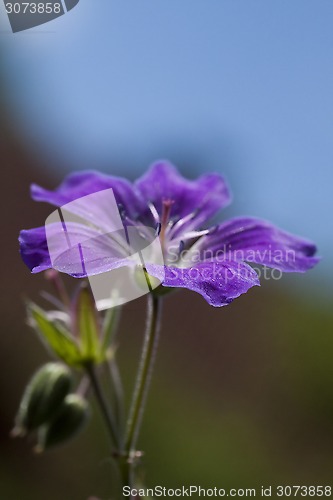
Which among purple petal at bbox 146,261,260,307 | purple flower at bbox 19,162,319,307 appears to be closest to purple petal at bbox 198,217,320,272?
purple flower at bbox 19,162,319,307

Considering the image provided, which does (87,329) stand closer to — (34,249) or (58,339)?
(58,339)

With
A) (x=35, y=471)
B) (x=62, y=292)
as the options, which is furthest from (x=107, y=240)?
(x=35, y=471)

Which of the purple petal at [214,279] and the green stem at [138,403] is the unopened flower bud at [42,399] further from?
the purple petal at [214,279]

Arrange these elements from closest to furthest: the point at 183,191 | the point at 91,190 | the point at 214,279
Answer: the point at 214,279 → the point at 91,190 → the point at 183,191

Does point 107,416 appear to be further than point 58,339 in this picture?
No

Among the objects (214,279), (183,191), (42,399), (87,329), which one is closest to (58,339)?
(87,329)

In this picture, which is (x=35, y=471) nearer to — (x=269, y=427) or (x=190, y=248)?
(x=269, y=427)
